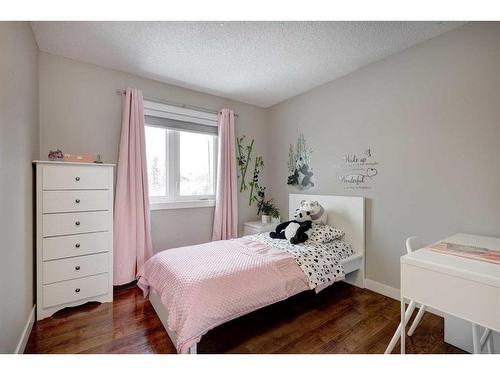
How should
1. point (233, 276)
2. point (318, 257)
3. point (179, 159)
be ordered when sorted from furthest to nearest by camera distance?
1. point (179, 159)
2. point (318, 257)
3. point (233, 276)

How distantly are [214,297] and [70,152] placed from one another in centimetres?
201

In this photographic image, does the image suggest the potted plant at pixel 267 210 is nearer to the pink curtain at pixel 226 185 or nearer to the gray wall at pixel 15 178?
the pink curtain at pixel 226 185

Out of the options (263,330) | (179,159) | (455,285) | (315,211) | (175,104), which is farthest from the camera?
(179,159)

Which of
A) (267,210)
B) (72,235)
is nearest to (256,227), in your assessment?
(267,210)

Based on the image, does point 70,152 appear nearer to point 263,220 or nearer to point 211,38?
point 211,38

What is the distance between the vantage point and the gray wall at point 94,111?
7.02 ft

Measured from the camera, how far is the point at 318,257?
203 centimetres

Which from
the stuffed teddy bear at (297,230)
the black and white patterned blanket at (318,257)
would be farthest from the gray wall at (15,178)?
the stuffed teddy bear at (297,230)

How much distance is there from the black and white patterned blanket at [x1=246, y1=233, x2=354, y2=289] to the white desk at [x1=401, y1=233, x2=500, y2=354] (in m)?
0.74

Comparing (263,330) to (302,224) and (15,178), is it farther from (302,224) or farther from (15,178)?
(15,178)

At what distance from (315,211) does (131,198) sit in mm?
2017

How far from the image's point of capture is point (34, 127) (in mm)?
1914

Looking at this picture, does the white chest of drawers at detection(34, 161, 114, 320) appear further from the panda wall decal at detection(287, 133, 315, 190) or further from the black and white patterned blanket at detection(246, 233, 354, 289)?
the panda wall decal at detection(287, 133, 315, 190)

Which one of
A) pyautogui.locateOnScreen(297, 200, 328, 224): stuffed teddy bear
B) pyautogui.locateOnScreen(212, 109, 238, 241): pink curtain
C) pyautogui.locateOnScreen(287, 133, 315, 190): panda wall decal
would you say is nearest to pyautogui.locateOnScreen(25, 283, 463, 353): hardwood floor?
pyautogui.locateOnScreen(297, 200, 328, 224): stuffed teddy bear
